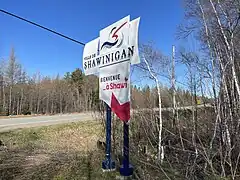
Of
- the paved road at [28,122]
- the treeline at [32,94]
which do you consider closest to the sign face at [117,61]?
the paved road at [28,122]

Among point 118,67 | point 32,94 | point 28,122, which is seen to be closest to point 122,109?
point 118,67

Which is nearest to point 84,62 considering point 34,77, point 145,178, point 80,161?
point 80,161

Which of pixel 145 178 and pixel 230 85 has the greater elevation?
pixel 230 85

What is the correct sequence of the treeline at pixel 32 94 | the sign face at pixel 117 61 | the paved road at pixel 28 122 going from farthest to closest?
Result: the treeline at pixel 32 94 < the paved road at pixel 28 122 < the sign face at pixel 117 61

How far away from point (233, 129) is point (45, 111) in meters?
26.6

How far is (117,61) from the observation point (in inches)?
129

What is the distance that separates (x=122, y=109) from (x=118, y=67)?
62cm

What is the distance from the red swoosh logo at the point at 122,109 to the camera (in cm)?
304

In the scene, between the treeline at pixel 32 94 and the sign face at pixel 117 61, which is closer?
the sign face at pixel 117 61

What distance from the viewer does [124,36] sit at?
10.4 ft

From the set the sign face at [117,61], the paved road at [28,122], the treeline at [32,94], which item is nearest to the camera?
the sign face at [117,61]

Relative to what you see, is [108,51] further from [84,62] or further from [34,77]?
[34,77]

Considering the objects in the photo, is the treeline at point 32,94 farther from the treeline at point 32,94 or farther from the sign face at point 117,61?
the sign face at point 117,61

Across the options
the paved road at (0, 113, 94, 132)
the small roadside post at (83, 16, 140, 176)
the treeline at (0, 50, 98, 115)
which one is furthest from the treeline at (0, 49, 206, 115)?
the small roadside post at (83, 16, 140, 176)
